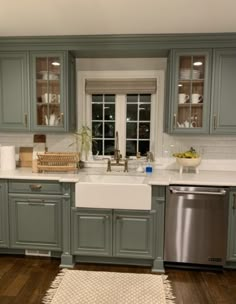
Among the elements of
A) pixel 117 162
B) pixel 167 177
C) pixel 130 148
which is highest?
pixel 130 148

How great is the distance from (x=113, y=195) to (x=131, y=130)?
116cm

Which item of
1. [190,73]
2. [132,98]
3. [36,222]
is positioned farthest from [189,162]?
[36,222]

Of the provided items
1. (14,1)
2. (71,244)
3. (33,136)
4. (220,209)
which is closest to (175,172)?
(220,209)

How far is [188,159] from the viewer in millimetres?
3176

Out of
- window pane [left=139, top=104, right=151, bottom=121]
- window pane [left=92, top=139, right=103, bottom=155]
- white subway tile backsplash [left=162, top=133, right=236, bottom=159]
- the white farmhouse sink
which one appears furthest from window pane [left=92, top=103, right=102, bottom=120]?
the white farmhouse sink

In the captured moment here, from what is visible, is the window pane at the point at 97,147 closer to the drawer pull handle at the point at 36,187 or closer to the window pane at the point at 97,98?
the window pane at the point at 97,98

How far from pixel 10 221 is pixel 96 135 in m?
1.49

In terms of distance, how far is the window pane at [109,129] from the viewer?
3688 mm

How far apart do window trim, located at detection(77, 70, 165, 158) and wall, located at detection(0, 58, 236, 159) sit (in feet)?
0.13

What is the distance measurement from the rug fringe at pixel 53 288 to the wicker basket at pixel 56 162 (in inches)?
43.1

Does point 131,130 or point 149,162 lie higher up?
point 131,130

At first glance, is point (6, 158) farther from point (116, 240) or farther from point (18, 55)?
point (116, 240)

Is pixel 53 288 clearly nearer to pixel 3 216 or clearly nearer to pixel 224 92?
pixel 3 216

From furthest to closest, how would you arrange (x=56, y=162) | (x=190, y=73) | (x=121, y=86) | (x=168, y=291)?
(x=121, y=86), (x=56, y=162), (x=190, y=73), (x=168, y=291)
